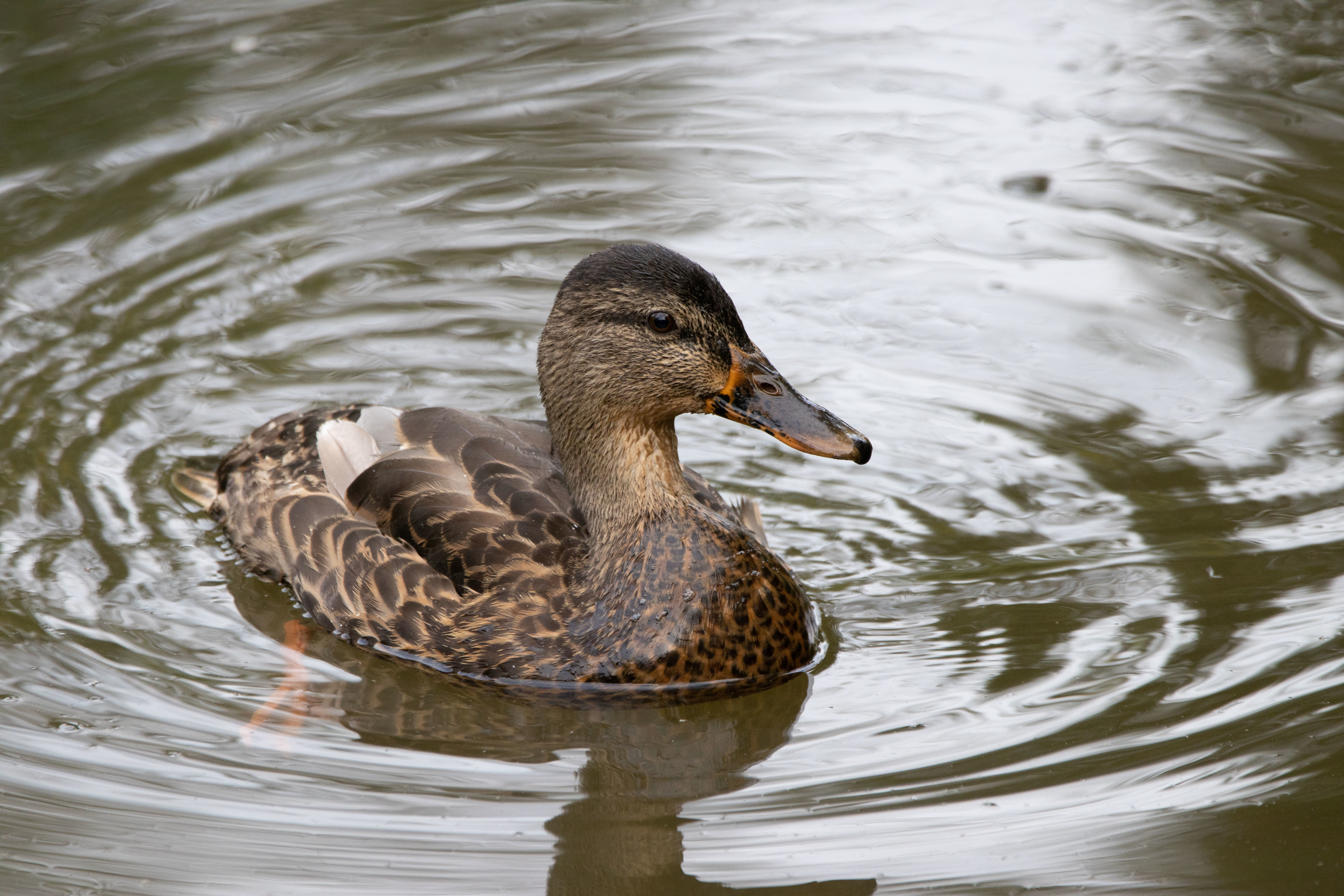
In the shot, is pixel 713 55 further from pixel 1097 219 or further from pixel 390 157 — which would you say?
pixel 1097 219

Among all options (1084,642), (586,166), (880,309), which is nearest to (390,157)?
(586,166)

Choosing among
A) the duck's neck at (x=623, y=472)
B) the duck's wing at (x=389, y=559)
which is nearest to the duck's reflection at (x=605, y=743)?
the duck's wing at (x=389, y=559)

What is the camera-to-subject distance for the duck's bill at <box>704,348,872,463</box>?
5059mm

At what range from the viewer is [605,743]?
4.98m

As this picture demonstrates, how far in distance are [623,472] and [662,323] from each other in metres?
0.56

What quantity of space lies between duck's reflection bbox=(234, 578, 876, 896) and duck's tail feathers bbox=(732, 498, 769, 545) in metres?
0.84

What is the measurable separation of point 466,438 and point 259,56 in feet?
18.3

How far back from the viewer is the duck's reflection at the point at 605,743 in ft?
14.3

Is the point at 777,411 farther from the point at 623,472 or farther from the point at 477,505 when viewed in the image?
the point at 477,505

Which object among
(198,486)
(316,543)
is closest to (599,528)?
(316,543)

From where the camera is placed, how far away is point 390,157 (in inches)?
368

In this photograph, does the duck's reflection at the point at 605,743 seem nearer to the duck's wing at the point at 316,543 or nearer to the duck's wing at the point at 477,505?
the duck's wing at the point at 316,543

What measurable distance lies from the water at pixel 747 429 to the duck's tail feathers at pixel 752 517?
189 millimetres

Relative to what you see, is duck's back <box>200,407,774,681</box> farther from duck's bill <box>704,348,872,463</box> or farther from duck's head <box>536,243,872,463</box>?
duck's bill <box>704,348,872,463</box>
